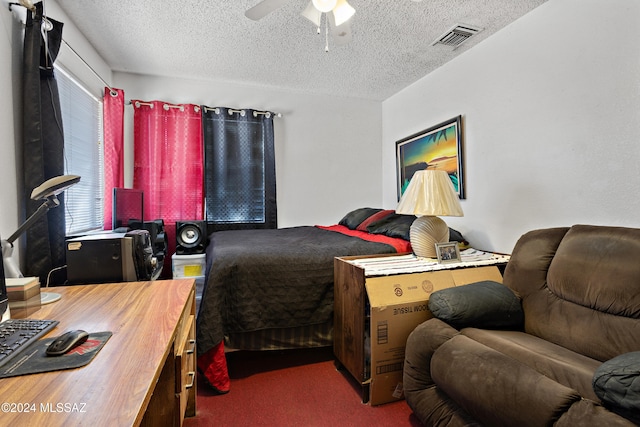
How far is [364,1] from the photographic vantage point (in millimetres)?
2016

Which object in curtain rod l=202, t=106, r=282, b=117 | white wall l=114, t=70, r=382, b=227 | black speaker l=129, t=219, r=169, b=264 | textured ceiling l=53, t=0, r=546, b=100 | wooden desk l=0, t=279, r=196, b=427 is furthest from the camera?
white wall l=114, t=70, r=382, b=227

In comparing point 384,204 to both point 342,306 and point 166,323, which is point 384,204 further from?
point 166,323

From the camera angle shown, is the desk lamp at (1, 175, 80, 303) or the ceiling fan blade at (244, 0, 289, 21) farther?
the ceiling fan blade at (244, 0, 289, 21)

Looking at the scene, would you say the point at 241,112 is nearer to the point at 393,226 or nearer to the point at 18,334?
the point at 393,226

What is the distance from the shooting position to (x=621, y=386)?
0.84 metres

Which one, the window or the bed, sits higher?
the window

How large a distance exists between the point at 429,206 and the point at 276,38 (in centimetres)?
180

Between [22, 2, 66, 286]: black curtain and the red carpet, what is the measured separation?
1.14m

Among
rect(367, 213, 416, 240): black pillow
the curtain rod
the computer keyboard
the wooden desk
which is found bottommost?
the wooden desk

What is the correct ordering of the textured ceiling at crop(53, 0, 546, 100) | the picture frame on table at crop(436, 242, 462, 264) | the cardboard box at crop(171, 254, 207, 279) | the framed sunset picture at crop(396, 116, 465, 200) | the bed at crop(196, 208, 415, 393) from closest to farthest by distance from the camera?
the bed at crop(196, 208, 415, 393)
the picture frame on table at crop(436, 242, 462, 264)
the textured ceiling at crop(53, 0, 546, 100)
the framed sunset picture at crop(396, 116, 465, 200)
the cardboard box at crop(171, 254, 207, 279)

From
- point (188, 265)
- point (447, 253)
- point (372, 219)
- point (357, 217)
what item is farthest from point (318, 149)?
point (447, 253)

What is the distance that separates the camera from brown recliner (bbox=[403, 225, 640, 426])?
96 cm

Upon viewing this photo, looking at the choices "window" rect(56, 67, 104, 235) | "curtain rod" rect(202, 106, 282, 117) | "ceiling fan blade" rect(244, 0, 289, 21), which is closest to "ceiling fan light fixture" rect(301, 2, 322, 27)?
"ceiling fan blade" rect(244, 0, 289, 21)

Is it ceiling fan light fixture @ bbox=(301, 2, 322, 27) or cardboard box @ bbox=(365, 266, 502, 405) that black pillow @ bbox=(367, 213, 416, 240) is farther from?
ceiling fan light fixture @ bbox=(301, 2, 322, 27)
